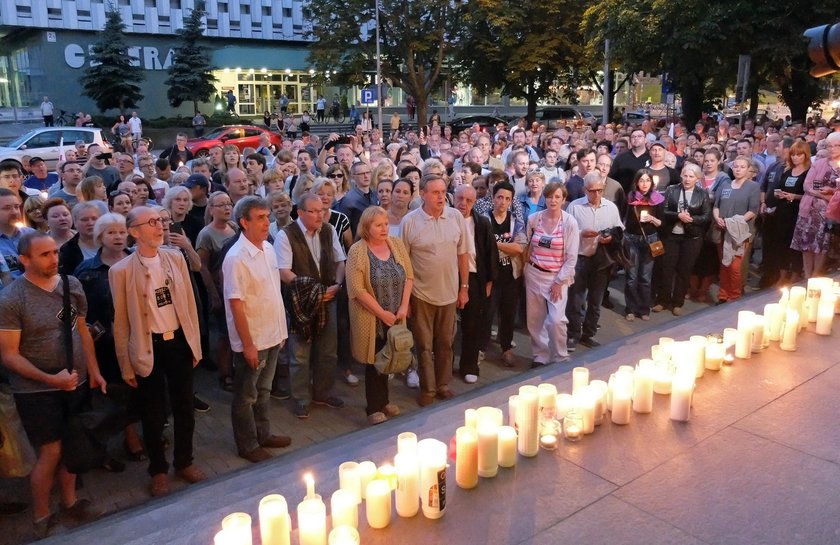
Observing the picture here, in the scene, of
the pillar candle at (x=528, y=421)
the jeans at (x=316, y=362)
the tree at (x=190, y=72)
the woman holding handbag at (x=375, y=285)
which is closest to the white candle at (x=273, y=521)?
the pillar candle at (x=528, y=421)

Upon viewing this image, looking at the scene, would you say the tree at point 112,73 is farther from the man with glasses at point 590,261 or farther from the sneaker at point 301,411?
the sneaker at point 301,411

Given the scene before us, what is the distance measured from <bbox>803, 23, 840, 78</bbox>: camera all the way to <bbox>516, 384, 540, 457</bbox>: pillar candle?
189 cm

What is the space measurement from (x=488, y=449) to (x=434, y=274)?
2.47 metres

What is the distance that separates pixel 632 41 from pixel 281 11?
3228 cm

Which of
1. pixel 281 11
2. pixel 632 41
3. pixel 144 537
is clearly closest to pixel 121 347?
pixel 144 537

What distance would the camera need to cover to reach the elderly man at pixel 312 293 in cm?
543

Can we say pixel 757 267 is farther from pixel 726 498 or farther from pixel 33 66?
pixel 33 66

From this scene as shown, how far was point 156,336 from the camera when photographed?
4.36 m

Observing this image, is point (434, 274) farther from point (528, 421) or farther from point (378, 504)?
point (378, 504)

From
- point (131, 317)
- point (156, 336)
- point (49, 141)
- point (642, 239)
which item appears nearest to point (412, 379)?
point (156, 336)

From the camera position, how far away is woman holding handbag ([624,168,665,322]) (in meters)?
7.87

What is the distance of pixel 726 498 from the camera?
312 centimetres

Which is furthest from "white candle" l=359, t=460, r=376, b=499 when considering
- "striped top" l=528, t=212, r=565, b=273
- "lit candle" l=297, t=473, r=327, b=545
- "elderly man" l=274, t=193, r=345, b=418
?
"striped top" l=528, t=212, r=565, b=273

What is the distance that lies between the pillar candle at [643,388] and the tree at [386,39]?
3017 cm
